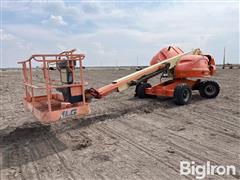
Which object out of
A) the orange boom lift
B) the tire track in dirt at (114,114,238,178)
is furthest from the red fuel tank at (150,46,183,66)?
the tire track in dirt at (114,114,238,178)

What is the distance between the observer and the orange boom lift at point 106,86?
5003 millimetres

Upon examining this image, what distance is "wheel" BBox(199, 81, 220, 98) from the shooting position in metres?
9.05

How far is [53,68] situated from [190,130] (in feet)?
11.0

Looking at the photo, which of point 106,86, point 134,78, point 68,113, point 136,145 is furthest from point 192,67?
point 68,113

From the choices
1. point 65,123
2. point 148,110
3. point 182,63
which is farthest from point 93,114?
point 182,63

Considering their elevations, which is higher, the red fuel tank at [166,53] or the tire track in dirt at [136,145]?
the red fuel tank at [166,53]

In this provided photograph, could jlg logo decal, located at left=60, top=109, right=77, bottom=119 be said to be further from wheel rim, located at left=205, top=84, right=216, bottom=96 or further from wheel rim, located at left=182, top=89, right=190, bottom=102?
wheel rim, located at left=205, top=84, right=216, bottom=96

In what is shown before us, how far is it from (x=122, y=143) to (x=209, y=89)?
532 centimetres

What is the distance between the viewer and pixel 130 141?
5.06 m

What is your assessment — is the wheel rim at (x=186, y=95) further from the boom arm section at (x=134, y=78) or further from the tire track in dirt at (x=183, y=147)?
the tire track in dirt at (x=183, y=147)

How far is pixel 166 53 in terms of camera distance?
9.15m

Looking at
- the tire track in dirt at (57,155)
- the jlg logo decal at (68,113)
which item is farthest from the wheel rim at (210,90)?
the tire track in dirt at (57,155)

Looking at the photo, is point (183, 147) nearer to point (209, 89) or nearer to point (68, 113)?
point (68, 113)

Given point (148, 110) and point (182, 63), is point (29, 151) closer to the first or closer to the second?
point (148, 110)
